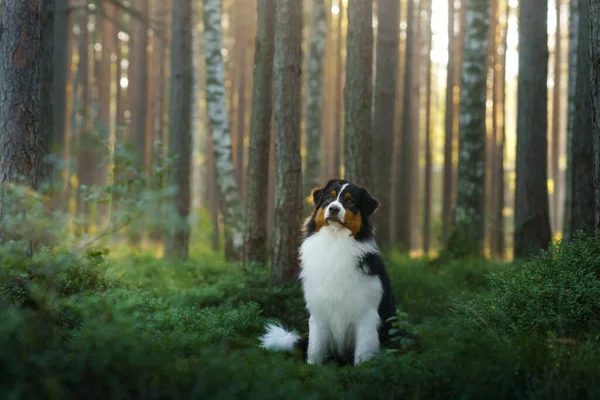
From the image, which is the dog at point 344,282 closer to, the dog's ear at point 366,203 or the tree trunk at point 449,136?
the dog's ear at point 366,203

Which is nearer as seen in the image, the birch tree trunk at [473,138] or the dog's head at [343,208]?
the dog's head at [343,208]

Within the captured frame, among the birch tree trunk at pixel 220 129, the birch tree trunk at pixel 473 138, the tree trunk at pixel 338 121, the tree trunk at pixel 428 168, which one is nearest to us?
the birch tree trunk at pixel 220 129

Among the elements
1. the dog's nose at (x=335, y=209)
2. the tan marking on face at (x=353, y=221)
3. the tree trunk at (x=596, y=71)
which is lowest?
the tan marking on face at (x=353, y=221)

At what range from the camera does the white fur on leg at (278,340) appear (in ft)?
23.6

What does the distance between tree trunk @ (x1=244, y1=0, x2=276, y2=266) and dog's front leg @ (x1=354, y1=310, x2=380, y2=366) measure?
184 inches

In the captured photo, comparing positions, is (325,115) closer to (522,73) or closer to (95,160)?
(95,160)

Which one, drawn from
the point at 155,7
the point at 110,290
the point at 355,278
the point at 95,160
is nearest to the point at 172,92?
the point at 110,290

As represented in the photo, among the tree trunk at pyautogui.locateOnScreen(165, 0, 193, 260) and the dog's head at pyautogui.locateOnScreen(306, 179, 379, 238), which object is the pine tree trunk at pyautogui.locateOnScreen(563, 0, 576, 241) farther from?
the tree trunk at pyautogui.locateOnScreen(165, 0, 193, 260)

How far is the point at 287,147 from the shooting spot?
9.76 m

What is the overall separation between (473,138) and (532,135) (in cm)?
254

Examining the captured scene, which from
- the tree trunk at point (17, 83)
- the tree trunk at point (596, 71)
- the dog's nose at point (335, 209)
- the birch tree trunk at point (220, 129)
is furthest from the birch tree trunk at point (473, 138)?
the tree trunk at point (17, 83)

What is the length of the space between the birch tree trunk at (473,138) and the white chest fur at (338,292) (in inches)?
321

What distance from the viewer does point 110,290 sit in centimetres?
735

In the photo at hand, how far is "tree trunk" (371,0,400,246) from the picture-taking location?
13.7 metres
